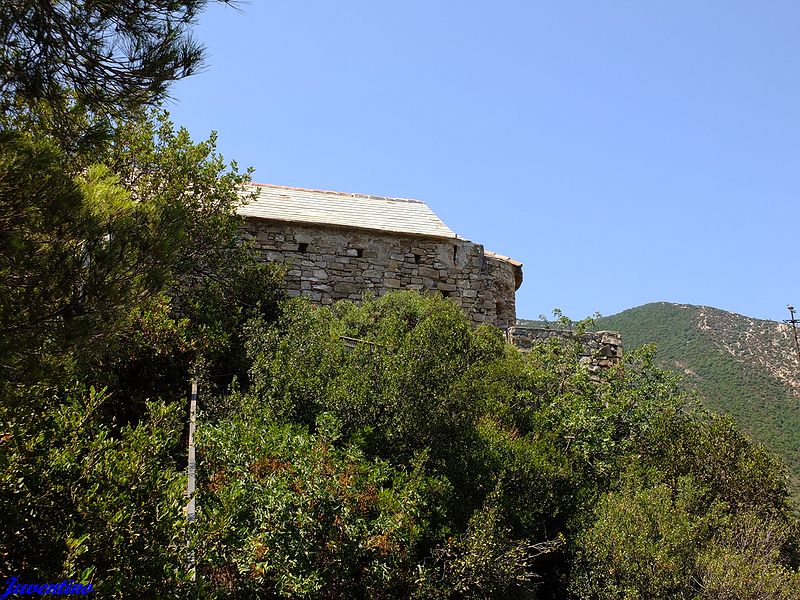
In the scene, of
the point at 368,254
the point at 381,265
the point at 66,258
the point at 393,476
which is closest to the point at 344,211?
the point at 368,254

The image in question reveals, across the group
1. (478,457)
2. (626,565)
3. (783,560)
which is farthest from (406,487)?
(783,560)

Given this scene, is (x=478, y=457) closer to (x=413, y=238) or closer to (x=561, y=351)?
(x=561, y=351)

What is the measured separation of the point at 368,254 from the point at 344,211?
1.24 metres

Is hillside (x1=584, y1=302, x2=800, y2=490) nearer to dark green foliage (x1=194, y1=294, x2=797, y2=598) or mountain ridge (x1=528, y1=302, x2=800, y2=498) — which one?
mountain ridge (x1=528, y1=302, x2=800, y2=498)

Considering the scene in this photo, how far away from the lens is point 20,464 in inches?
213

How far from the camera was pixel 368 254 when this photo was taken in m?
14.8

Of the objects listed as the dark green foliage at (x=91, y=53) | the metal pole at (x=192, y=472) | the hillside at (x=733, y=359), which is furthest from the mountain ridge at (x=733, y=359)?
the dark green foliage at (x=91, y=53)

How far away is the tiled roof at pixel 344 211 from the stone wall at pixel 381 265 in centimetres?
18

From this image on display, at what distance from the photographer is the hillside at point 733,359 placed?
22.1 meters

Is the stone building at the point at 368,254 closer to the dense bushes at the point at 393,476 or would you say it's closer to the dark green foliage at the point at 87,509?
the dense bushes at the point at 393,476

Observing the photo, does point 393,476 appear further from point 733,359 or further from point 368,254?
point 733,359

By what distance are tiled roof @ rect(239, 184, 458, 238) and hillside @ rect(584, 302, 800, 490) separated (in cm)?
841

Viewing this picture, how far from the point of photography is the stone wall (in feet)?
46.8

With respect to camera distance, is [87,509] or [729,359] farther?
[729,359]
